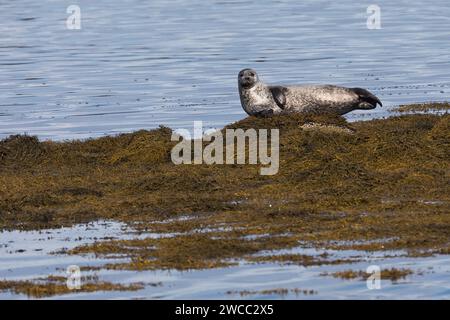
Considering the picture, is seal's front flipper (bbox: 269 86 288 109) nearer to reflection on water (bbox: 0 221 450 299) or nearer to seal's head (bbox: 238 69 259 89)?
seal's head (bbox: 238 69 259 89)

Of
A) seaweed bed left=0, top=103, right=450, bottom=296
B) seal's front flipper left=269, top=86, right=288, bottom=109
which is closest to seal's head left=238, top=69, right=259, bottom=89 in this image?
seal's front flipper left=269, top=86, right=288, bottom=109

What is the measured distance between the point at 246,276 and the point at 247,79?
657 centimetres

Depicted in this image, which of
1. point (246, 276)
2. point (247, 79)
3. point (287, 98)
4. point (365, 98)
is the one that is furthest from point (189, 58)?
point (246, 276)

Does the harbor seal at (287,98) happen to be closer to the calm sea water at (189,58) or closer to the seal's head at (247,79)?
the seal's head at (247,79)

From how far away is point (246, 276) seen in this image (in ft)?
28.6

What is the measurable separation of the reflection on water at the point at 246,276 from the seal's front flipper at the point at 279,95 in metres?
5.71

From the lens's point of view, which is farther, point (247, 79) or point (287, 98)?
point (287, 98)

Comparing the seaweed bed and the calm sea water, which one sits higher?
the calm sea water

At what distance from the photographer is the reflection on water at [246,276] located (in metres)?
8.34

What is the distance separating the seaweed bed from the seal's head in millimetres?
910

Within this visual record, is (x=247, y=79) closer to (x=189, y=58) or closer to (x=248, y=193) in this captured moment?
(x=248, y=193)

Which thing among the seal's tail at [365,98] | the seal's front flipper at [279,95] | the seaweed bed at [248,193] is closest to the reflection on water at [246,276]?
the seaweed bed at [248,193]

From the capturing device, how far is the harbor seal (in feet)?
49.7
